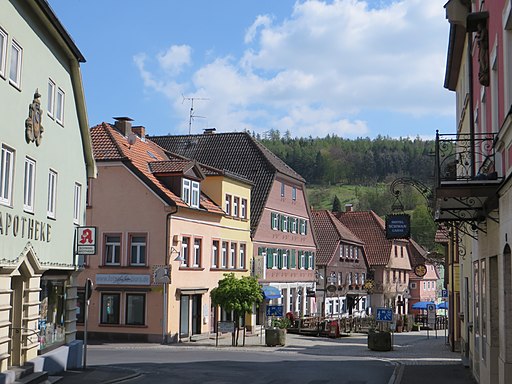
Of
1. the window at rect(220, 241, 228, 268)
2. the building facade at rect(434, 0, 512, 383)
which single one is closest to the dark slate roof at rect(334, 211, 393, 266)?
the window at rect(220, 241, 228, 268)

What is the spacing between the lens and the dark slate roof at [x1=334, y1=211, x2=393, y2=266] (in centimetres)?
7712

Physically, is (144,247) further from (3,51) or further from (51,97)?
(3,51)

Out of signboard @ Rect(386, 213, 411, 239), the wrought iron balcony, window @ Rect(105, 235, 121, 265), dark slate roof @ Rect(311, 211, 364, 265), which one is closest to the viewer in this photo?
the wrought iron balcony

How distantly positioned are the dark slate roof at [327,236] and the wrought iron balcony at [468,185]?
1836 inches

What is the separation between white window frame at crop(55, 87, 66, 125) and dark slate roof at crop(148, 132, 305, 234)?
2605 cm

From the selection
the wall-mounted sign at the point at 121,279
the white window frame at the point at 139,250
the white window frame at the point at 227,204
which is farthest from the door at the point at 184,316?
the white window frame at the point at 227,204

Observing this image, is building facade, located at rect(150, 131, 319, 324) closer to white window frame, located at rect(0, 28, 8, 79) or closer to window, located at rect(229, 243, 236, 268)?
window, located at rect(229, 243, 236, 268)

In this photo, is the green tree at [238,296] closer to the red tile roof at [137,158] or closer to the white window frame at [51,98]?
the red tile roof at [137,158]

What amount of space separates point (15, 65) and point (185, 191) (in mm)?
21167

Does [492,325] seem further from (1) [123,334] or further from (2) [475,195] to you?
(1) [123,334]

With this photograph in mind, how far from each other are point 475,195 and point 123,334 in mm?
26163

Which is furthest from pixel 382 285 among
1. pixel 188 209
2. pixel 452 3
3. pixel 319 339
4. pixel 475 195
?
pixel 475 195

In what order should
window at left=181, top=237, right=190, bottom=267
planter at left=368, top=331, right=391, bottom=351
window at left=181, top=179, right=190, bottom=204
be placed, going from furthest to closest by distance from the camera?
window at left=181, top=179, right=190, bottom=204, window at left=181, top=237, right=190, bottom=267, planter at left=368, top=331, right=391, bottom=351

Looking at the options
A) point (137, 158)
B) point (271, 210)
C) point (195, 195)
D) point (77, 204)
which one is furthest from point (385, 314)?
point (271, 210)
